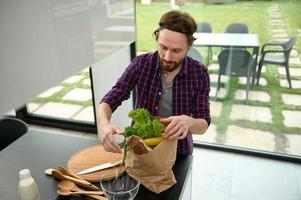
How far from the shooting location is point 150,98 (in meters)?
1.53

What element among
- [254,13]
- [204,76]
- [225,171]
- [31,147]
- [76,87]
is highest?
[254,13]

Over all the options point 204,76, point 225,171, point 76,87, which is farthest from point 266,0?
point 76,87

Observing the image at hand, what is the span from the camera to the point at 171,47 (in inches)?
53.0

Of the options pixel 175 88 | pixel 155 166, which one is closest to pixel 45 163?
pixel 155 166

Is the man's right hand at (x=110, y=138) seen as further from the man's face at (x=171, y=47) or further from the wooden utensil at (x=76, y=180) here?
the man's face at (x=171, y=47)

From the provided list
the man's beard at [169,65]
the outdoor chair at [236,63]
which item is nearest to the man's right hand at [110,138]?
the man's beard at [169,65]

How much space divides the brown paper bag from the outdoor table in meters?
1.72

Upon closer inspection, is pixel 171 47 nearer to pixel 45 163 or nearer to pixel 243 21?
pixel 45 163

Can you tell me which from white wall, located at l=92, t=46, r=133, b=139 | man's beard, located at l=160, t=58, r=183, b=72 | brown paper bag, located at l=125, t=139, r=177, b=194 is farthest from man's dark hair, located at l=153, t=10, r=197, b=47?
white wall, located at l=92, t=46, r=133, b=139

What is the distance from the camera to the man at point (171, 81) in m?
1.36

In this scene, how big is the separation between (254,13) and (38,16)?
243 centimetres

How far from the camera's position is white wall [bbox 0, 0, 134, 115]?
331 millimetres

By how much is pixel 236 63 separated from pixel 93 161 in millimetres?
1881

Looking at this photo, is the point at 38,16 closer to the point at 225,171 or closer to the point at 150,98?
the point at 150,98
